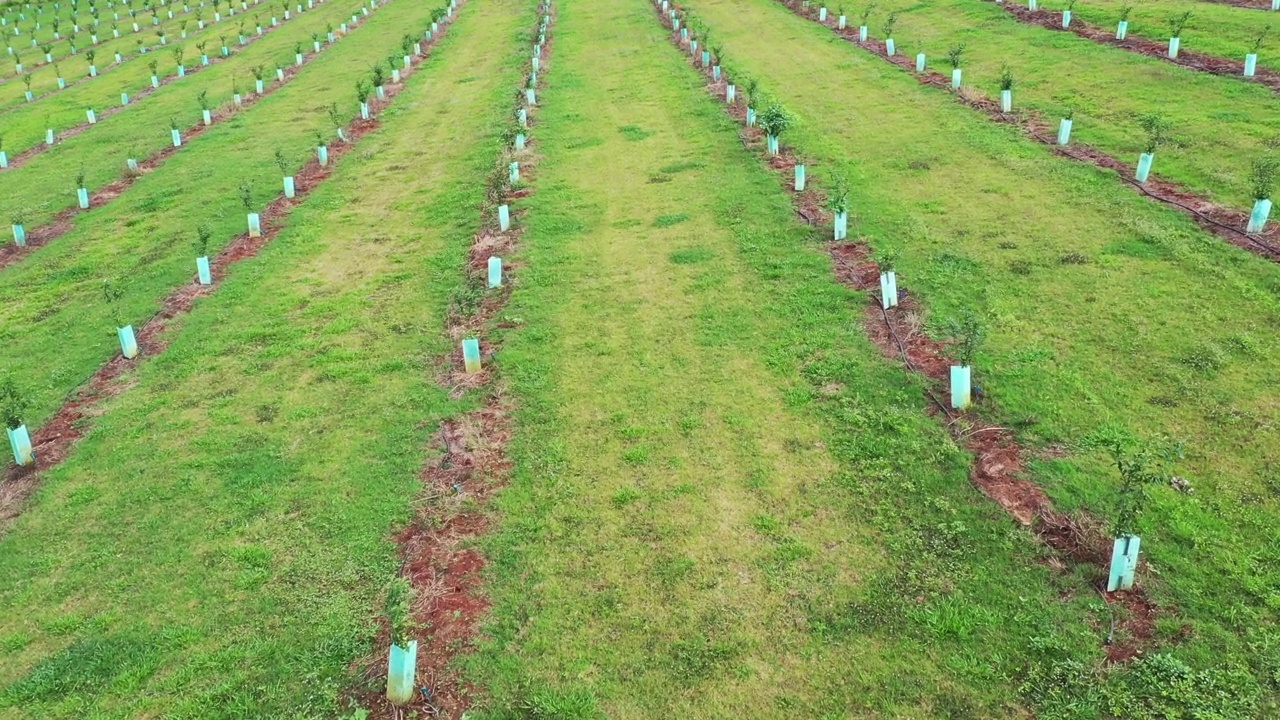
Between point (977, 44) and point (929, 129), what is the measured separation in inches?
419

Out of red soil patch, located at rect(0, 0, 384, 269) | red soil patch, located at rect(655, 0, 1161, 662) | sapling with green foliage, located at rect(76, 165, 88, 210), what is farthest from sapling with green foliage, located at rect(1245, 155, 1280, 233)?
sapling with green foliage, located at rect(76, 165, 88, 210)

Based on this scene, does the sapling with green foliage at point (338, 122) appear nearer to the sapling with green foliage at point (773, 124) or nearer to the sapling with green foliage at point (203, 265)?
the sapling with green foliage at point (203, 265)

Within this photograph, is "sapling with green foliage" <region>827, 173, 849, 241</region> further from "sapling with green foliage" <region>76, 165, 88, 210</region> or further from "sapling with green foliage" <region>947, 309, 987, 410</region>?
"sapling with green foliage" <region>76, 165, 88, 210</region>

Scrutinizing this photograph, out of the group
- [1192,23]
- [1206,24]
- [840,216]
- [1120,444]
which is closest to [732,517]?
[1120,444]

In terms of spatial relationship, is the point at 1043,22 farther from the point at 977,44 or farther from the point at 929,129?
the point at 929,129

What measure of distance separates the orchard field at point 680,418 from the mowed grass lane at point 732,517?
47 mm

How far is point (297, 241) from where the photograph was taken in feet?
58.3

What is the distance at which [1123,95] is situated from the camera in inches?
829

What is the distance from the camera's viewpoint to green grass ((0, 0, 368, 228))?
2362cm

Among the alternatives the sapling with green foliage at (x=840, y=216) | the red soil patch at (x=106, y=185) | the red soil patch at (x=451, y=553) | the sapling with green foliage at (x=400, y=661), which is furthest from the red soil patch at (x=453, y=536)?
the red soil patch at (x=106, y=185)

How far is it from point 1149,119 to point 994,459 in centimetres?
1210

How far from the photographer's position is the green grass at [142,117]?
23.6m

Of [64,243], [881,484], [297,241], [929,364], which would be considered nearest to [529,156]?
[297,241]

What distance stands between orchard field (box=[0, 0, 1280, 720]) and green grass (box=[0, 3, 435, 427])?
0.51 ft
